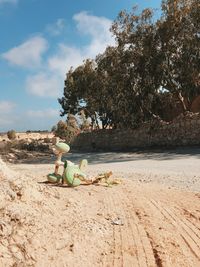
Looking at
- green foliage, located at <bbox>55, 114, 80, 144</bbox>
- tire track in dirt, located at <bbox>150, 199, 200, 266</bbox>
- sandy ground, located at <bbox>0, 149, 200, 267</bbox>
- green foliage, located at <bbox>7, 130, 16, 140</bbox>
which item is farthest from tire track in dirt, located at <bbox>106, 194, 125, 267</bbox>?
green foliage, located at <bbox>7, 130, 16, 140</bbox>

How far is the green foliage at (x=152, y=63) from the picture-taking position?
27750 millimetres

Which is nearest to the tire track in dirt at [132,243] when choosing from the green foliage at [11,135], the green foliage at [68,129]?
the green foliage at [68,129]

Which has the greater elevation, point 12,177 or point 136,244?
point 12,177

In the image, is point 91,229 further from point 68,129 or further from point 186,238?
point 68,129

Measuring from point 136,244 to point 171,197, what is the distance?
391 cm

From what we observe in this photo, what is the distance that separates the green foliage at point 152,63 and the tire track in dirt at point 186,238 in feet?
71.4

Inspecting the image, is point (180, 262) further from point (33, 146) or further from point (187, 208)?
point (33, 146)

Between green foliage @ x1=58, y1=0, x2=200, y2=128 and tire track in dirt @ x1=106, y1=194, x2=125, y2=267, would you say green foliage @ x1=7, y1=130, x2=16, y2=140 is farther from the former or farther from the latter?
tire track in dirt @ x1=106, y1=194, x2=125, y2=267

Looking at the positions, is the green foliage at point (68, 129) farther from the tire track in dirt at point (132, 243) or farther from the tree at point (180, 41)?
the tire track in dirt at point (132, 243)

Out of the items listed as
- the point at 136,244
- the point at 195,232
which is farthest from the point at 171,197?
the point at 136,244

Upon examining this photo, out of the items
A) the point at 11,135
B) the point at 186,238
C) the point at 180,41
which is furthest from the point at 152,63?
the point at 11,135

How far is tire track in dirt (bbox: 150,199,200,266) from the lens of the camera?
549 cm

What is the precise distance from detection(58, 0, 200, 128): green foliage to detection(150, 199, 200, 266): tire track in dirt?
2176 cm

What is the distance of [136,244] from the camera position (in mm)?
5902
